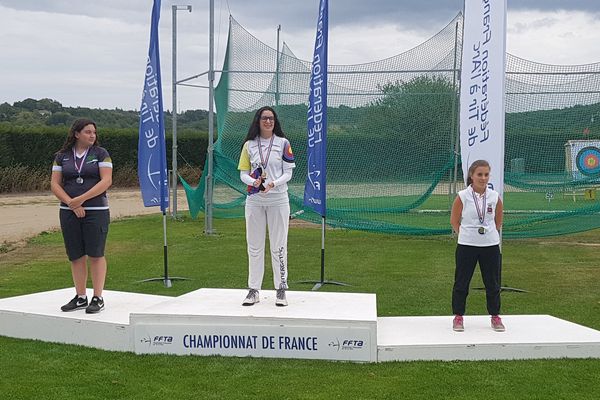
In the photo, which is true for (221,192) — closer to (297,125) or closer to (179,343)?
(297,125)

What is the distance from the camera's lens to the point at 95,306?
602 centimetres

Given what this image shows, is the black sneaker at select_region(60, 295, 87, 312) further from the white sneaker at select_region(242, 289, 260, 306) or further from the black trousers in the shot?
the black trousers

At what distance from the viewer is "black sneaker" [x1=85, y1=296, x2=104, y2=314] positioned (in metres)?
5.98

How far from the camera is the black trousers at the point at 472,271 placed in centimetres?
550

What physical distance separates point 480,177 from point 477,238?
460 millimetres

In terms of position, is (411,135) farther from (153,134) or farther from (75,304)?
(75,304)

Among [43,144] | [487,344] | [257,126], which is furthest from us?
[43,144]

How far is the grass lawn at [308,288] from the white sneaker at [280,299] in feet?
2.22

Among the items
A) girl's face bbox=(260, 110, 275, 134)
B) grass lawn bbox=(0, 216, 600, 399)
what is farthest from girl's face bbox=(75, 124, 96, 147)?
grass lawn bbox=(0, 216, 600, 399)

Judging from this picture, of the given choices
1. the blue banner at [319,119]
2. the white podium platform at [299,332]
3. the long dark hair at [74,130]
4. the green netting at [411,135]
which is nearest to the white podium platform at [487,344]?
the white podium platform at [299,332]

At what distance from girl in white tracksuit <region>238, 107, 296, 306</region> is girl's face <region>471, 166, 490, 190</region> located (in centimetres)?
143

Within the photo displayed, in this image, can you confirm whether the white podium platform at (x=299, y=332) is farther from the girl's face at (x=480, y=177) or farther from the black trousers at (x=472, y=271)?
the girl's face at (x=480, y=177)

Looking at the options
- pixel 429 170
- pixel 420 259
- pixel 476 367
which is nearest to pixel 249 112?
pixel 429 170

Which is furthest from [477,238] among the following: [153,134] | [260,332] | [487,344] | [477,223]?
[153,134]
